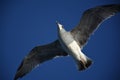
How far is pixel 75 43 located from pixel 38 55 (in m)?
0.60

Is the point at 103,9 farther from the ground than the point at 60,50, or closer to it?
farther from the ground

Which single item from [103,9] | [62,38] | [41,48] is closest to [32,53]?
[41,48]

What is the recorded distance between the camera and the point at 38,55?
5.68 meters

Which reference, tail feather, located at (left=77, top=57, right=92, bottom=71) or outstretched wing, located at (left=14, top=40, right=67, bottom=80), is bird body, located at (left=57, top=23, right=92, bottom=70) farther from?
outstretched wing, located at (left=14, top=40, right=67, bottom=80)

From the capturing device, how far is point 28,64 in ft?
18.4

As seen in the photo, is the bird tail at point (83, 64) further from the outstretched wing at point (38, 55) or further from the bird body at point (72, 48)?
the outstretched wing at point (38, 55)

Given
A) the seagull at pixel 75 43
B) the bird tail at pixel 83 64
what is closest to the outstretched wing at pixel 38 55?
the seagull at pixel 75 43

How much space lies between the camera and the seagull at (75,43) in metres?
5.20

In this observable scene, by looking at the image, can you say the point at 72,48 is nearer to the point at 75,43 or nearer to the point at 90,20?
the point at 75,43

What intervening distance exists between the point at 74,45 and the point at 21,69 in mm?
821

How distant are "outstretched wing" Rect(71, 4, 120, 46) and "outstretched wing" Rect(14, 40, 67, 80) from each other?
28 centimetres

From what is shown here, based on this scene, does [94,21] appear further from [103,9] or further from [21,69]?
[21,69]

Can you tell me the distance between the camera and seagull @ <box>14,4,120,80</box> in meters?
5.20

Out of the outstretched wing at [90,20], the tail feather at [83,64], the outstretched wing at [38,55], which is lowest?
the tail feather at [83,64]
